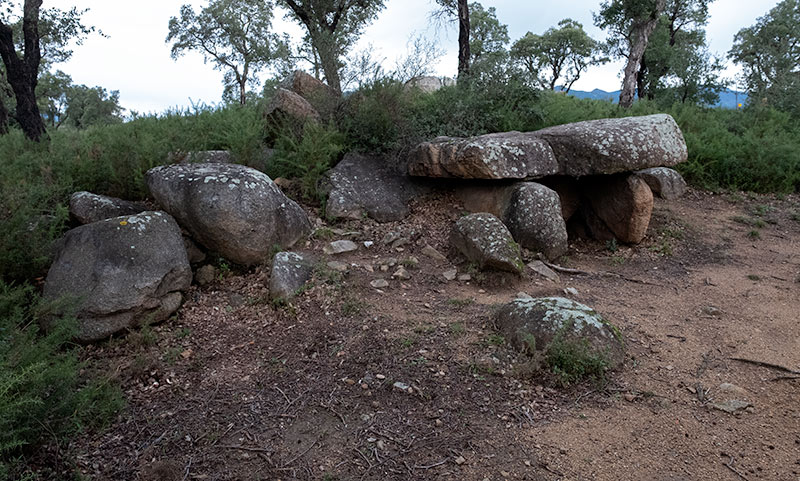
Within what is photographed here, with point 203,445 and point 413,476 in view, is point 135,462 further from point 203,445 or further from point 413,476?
point 413,476

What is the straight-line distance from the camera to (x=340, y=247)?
232 inches

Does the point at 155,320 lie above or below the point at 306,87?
below

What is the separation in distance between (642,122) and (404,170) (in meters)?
3.44

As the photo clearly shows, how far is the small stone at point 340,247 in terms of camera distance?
19.0 ft

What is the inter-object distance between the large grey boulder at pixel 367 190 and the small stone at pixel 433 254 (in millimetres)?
975

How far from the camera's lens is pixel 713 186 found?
8.95 m

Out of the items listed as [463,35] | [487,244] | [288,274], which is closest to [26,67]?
[288,274]

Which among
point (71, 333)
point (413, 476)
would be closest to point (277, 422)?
point (413, 476)

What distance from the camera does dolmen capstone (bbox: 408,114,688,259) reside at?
20.8ft

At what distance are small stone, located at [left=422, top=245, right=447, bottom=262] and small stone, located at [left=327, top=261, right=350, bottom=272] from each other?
1.11 meters

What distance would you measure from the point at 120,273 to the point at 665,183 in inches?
335

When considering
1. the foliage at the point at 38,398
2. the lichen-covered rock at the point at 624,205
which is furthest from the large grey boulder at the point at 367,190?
the foliage at the point at 38,398

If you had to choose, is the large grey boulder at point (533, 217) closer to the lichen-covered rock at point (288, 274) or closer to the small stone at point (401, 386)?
the lichen-covered rock at point (288, 274)

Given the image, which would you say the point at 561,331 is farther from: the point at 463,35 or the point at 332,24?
the point at 332,24
